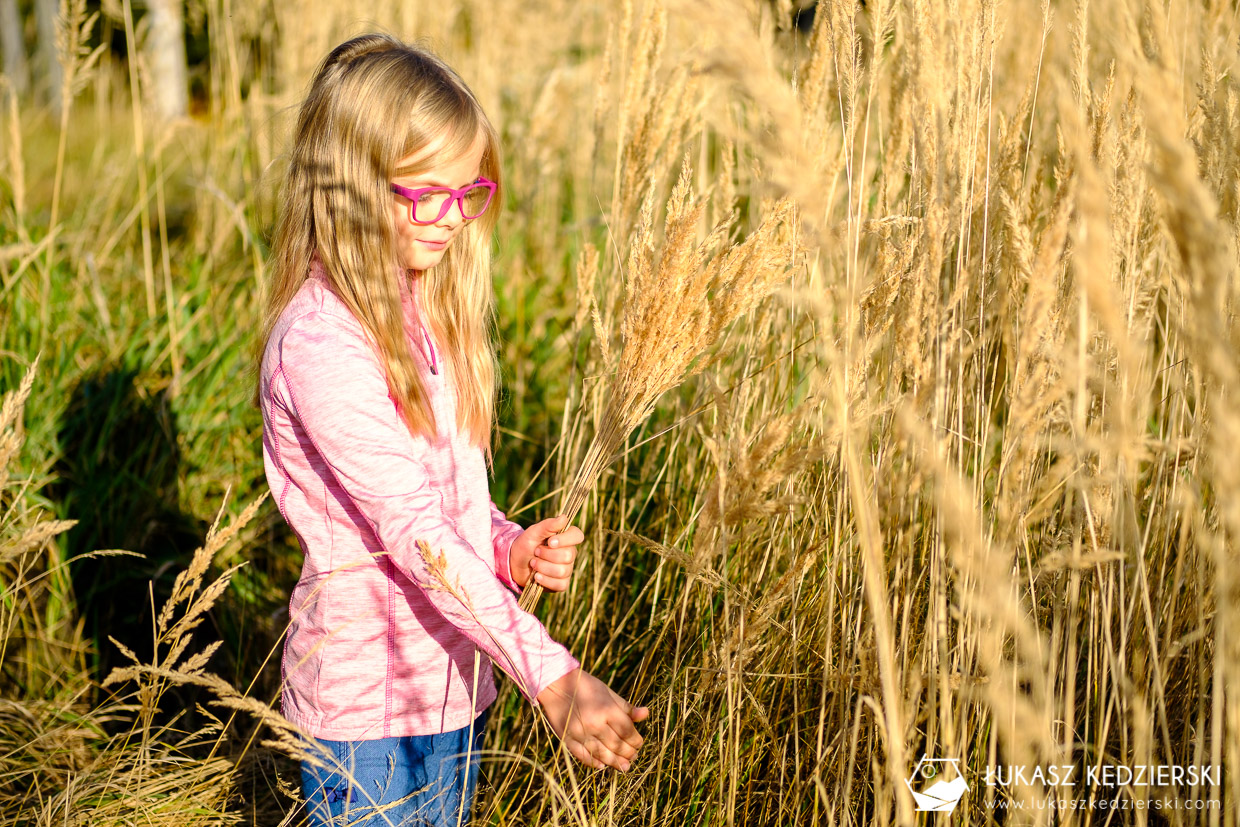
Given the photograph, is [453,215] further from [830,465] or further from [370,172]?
[830,465]

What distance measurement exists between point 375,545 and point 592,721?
463 millimetres

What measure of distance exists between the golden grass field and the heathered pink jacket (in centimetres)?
13

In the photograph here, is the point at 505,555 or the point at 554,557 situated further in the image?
the point at 505,555

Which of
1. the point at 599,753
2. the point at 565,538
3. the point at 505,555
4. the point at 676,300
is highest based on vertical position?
the point at 676,300

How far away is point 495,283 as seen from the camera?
3129 mm

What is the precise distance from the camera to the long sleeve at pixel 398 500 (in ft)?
4.07

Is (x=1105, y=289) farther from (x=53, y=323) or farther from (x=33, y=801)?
(x=53, y=323)

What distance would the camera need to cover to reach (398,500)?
125 centimetres

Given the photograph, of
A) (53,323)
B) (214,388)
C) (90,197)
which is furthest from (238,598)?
(90,197)

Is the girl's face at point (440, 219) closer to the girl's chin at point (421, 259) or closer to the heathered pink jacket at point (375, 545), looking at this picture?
the girl's chin at point (421, 259)

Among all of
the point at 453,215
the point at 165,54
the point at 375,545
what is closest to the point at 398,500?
the point at 375,545

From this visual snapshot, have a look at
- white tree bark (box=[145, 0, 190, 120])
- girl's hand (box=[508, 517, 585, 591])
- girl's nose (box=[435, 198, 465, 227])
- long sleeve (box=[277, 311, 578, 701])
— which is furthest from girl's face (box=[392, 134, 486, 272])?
white tree bark (box=[145, 0, 190, 120])

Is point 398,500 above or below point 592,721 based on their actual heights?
above

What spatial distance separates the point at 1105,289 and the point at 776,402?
105 cm
